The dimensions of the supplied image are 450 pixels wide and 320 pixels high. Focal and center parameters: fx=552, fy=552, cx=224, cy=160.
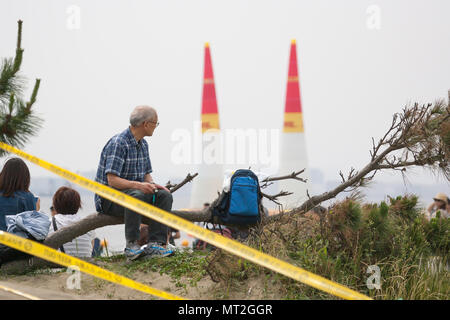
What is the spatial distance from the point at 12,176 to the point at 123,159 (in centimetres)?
95

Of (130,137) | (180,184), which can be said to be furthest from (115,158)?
(180,184)

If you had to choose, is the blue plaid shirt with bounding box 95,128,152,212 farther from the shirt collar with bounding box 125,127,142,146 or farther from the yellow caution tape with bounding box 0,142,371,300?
the yellow caution tape with bounding box 0,142,371,300

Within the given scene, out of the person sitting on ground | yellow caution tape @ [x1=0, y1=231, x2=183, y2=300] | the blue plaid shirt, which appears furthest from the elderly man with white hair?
yellow caution tape @ [x1=0, y1=231, x2=183, y2=300]

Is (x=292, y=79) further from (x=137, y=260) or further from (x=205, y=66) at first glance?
(x=137, y=260)

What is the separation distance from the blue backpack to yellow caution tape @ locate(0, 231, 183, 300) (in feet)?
3.39

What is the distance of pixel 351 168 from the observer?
4.66 meters

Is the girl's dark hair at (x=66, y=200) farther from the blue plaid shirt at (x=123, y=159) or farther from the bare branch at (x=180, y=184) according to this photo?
the bare branch at (x=180, y=184)

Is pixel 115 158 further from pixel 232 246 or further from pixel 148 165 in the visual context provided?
pixel 232 246

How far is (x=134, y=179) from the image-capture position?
425cm

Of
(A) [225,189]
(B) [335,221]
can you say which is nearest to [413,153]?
(B) [335,221]

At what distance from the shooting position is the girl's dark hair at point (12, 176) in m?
4.34

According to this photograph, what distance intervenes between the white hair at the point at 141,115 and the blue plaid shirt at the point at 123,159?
10cm

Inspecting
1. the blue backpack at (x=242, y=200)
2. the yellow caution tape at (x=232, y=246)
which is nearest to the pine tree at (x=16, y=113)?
the yellow caution tape at (x=232, y=246)

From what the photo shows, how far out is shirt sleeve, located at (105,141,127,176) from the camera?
405cm
